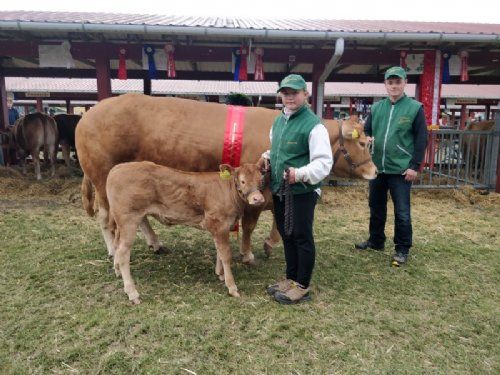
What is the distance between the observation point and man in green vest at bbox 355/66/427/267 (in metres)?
4.25

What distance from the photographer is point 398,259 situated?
4465 mm

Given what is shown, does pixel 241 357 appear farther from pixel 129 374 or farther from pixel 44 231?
pixel 44 231

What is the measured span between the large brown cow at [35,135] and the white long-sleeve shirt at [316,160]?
338 inches

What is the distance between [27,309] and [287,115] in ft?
8.69

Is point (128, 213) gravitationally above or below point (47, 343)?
above

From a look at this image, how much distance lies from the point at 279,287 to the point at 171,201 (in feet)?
4.07

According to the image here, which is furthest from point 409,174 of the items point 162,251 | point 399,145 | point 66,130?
point 66,130

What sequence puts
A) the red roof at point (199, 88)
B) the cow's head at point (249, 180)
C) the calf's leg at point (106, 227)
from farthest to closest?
the red roof at point (199, 88)
the calf's leg at point (106, 227)
the cow's head at point (249, 180)

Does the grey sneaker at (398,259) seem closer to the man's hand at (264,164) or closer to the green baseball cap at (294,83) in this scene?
the man's hand at (264,164)

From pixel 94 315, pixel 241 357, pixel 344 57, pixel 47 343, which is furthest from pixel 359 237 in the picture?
pixel 344 57

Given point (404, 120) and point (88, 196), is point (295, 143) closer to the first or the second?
point (404, 120)

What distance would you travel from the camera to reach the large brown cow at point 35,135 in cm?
977

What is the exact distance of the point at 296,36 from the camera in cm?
736

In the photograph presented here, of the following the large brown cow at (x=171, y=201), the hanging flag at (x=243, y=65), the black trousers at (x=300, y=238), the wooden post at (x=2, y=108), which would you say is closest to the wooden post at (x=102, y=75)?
the hanging flag at (x=243, y=65)
